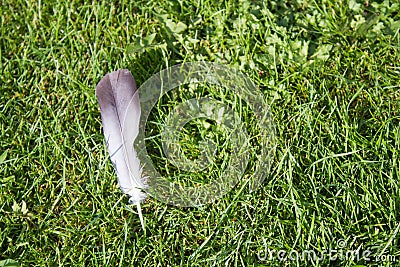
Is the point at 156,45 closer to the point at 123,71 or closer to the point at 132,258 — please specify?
the point at 123,71

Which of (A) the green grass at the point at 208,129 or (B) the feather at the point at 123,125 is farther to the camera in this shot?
(B) the feather at the point at 123,125

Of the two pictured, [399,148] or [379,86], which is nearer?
[399,148]

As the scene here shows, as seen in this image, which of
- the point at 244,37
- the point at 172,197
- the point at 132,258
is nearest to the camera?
the point at 132,258

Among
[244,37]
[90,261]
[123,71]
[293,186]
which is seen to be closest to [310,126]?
[293,186]

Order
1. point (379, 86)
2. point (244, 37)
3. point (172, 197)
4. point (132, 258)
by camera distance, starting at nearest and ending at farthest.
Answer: point (132, 258)
point (172, 197)
point (379, 86)
point (244, 37)
